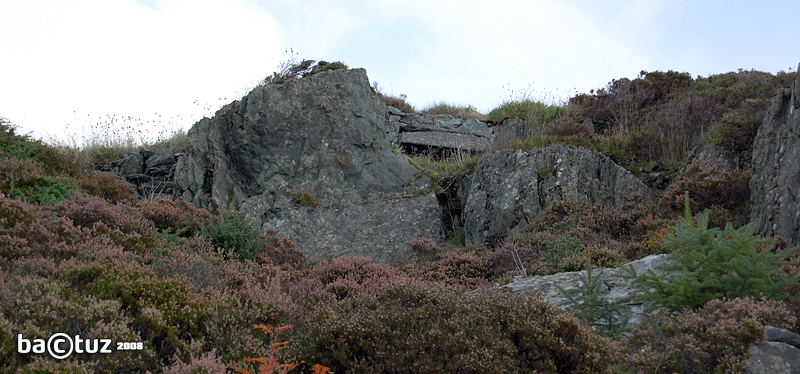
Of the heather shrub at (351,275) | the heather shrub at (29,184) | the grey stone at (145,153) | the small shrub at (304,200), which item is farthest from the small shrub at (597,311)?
the grey stone at (145,153)

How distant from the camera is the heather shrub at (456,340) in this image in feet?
A: 10.9

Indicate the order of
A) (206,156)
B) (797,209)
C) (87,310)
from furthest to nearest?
(206,156) → (797,209) → (87,310)

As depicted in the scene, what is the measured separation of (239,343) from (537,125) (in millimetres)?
10921

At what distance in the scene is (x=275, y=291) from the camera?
16.7ft

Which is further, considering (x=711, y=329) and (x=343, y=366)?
(x=343, y=366)

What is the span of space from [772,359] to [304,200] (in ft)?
27.0

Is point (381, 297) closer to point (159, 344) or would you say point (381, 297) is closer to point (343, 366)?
point (343, 366)

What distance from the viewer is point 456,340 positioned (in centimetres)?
341

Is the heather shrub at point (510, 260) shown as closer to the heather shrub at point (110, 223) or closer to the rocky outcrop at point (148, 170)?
the heather shrub at point (110, 223)

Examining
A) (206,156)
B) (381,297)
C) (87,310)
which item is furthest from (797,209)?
(206,156)

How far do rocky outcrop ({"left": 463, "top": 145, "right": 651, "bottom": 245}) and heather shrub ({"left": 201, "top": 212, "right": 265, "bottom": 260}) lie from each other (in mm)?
4017

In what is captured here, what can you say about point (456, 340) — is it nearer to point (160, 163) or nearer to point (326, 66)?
point (326, 66)

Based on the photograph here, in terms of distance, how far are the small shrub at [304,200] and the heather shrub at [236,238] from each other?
232 centimetres

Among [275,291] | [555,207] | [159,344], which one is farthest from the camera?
[555,207]
